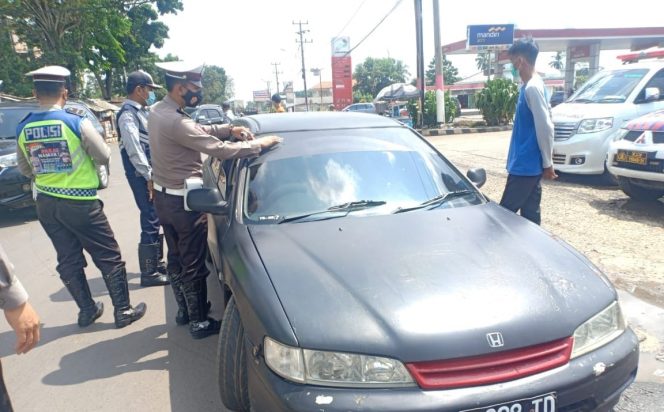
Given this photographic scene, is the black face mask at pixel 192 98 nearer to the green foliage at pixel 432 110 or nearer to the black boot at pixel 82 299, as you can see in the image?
the black boot at pixel 82 299

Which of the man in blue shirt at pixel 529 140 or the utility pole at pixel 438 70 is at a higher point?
the utility pole at pixel 438 70

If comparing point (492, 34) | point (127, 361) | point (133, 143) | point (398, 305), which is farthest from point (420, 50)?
point (398, 305)

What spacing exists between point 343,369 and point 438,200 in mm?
1444

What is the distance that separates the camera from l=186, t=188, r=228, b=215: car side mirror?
2.90 meters

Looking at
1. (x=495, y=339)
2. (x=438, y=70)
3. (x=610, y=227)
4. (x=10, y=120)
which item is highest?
(x=438, y=70)

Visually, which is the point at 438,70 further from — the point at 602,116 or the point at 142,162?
the point at 142,162

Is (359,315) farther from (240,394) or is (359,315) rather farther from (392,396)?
(240,394)

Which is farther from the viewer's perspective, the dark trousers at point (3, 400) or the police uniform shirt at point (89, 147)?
the police uniform shirt at point (89, 147)

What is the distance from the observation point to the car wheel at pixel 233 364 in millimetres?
2422

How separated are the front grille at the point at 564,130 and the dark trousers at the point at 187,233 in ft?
20.5

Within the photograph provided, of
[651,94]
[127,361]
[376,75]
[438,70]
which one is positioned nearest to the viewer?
[127,361]

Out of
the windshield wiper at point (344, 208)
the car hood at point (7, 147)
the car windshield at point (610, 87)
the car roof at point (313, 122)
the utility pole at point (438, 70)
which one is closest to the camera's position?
the windshield wiper at point (344, 208)

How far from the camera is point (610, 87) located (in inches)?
322

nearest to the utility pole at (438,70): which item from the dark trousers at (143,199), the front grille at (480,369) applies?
the dark trousers at (143,199)
